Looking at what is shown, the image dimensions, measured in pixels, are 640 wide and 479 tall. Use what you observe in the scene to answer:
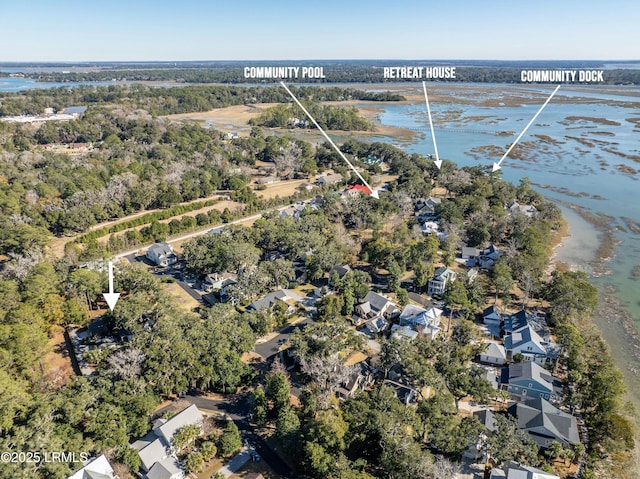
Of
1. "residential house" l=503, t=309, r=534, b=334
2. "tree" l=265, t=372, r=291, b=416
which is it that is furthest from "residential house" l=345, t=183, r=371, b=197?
"tree" l=265, t=372, r=291, b=416

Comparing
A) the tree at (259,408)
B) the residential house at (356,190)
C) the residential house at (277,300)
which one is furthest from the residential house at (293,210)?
the tree at (259,408)

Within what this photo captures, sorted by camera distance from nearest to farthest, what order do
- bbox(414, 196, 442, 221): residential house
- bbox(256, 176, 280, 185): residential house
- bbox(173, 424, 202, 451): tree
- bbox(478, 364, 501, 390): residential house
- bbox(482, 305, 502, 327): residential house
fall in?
bbox(173, 424, 202, 451): tree
bbox(478, 364, 501, 390): residential house
bbox(482, 305, 502, 327): residential house
bbox(414, 196, 442, 221): residential house
bbox(256, 176, 280, 185): residential house

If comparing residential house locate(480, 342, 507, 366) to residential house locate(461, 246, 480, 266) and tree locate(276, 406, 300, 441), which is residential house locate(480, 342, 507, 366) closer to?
tree locate(276, 406, 300, 441)

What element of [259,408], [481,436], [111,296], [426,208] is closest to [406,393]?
[481,436]

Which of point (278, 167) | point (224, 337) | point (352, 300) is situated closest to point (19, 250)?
point (224, 337)

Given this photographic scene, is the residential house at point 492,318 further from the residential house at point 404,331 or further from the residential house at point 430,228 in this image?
the residential house at point 430,228

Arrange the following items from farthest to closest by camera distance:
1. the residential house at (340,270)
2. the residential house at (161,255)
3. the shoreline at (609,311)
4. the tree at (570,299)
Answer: the residential house at (161,255)
the residential house at (340,270)
the tree at (570,299)
the shoreline at (609,311)

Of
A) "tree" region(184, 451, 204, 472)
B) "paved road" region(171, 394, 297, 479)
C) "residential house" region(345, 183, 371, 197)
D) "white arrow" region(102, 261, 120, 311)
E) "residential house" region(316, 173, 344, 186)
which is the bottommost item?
"paved road" region(171, 394, 297, 479)

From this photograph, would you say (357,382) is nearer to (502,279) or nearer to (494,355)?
(494,355)
